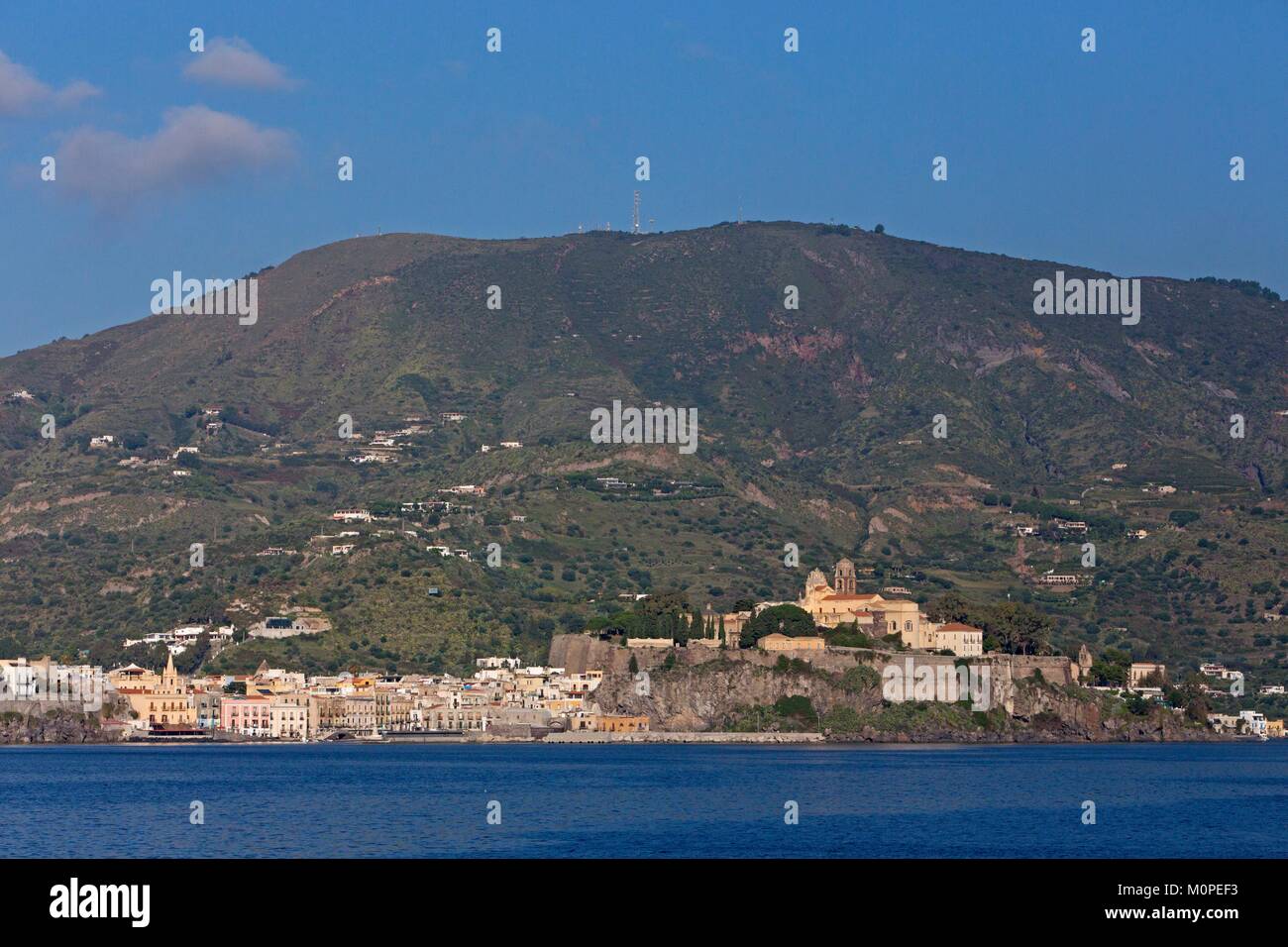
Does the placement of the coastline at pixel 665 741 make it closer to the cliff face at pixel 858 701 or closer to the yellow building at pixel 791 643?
the cliff face at pixel 858 701

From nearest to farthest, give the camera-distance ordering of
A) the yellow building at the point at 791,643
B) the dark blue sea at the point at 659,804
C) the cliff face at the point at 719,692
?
the dark blue sea at the point at 659,804 < the cliff face at the point at 719,692 < the yellow building at the point at 791,643

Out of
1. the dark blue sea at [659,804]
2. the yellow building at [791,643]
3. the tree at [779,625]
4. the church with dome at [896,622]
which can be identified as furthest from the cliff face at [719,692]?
the dark blue sea at [659,804]

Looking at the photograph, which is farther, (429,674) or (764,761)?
(429,674)

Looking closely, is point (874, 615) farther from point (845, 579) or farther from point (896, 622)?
point (845, 579)

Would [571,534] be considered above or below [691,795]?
above

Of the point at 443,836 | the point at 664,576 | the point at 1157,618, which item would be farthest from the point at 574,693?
the point at 443,836
